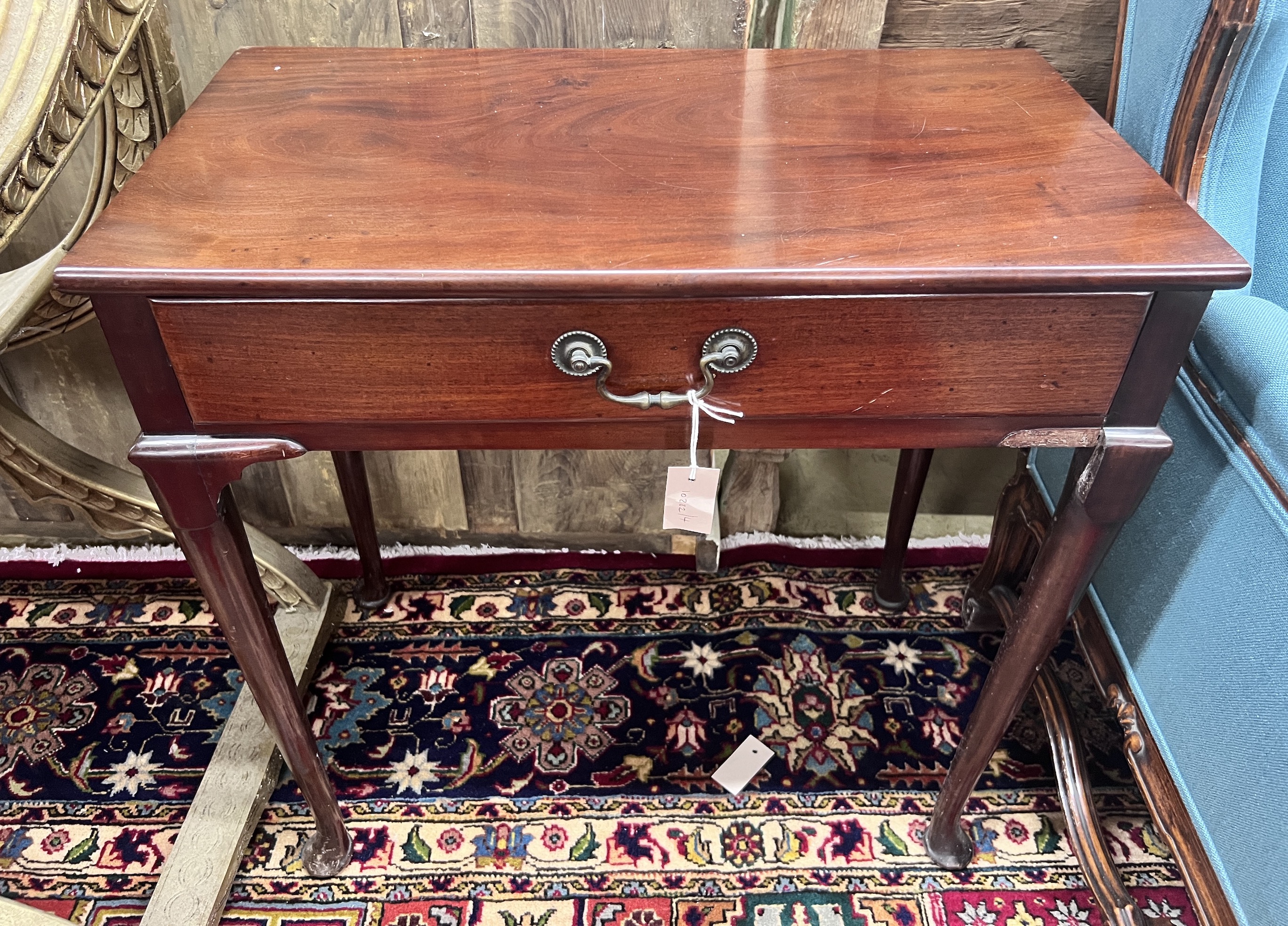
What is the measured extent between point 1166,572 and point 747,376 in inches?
19.3

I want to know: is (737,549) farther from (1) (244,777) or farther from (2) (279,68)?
(2) (279,68)

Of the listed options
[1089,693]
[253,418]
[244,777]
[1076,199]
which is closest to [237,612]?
[253,418]

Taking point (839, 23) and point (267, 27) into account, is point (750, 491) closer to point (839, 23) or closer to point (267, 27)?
point (839, 23)

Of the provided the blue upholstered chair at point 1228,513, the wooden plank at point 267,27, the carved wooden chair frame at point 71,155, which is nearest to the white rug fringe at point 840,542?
the blue upholstered chair at point 1228,513

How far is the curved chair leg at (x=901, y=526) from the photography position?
1258mm

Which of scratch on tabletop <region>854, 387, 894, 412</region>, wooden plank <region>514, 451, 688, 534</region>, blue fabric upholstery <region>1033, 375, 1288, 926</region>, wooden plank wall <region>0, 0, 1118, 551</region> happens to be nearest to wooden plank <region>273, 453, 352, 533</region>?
wooden plank wall <region>0, 0, 1118, 551</region>

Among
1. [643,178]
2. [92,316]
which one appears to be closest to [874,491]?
Result: [643,178]

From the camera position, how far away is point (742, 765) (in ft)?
3.97

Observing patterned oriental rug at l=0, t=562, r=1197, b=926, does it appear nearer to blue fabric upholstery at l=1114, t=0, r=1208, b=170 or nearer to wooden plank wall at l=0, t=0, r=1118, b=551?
wooden plank wall at l=0, t=0, r=1118, b=551

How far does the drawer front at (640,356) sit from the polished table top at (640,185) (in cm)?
2

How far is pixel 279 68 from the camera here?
0.92 m

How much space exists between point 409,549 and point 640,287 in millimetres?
970

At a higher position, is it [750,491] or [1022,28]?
[1022,28]

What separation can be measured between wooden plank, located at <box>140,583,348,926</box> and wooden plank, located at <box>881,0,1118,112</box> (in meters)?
1.08
